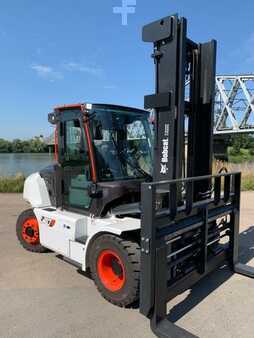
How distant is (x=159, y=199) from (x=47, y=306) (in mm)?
1663

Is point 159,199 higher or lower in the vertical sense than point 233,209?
higher

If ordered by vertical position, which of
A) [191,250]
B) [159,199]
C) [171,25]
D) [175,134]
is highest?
[171,25]

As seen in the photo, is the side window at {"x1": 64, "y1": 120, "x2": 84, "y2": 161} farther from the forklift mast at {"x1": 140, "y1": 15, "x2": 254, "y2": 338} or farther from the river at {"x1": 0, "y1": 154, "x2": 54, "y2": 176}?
the river at {"x1": 0, "y1": 154, "x2": 54, "y2": 176}

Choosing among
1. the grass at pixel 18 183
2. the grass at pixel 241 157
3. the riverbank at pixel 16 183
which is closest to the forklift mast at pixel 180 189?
the grass at pixel 18 183

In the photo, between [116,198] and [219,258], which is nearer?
[116,198]

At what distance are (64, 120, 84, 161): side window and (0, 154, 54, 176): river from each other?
25.1 feet

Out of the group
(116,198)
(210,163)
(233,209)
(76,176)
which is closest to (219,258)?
(233,209)

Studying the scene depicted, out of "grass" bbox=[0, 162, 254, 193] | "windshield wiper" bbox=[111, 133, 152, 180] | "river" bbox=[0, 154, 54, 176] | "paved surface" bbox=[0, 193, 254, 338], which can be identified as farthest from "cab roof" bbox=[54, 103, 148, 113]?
"grass" bbox=[0, 162, 254, 193]

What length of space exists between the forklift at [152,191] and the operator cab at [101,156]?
0.04 feet

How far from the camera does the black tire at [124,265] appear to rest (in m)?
3.09

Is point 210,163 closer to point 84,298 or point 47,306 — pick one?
point 84,298

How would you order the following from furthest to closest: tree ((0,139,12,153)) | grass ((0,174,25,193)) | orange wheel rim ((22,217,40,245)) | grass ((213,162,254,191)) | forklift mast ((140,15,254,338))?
tree ((0,139,12,153)) → grass ((213,162,254,191)) → grass ((0,174,25,193)) → orange wheel rim ((22,217,40,245)) → forklift mast ((140,15,254,338))

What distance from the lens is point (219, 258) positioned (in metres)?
3.97

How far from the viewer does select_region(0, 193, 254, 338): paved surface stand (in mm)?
2829
